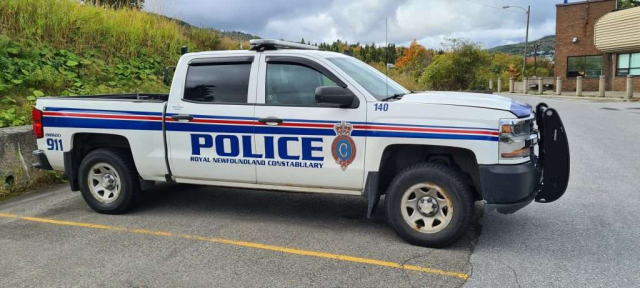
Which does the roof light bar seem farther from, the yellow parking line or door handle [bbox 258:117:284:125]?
the yellow parking line

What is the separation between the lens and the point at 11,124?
25.6 ft

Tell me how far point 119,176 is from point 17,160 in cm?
228

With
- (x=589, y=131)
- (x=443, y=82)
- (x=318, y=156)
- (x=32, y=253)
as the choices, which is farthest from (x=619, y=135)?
(x=443, y=82)

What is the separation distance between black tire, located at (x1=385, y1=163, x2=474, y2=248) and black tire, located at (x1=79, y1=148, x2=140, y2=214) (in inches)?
120

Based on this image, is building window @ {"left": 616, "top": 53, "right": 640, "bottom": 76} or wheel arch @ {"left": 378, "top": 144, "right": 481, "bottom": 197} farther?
building window @ {"left": 616, "top": 53, "right": 640, "bottom": 76}

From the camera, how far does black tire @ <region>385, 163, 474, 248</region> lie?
14.8 ft

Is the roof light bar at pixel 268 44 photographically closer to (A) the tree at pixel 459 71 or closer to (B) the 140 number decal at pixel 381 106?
(B) the 140 number decal at pixel 381 106

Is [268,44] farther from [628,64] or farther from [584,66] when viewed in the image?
[584,66]

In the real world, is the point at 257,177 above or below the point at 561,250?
above

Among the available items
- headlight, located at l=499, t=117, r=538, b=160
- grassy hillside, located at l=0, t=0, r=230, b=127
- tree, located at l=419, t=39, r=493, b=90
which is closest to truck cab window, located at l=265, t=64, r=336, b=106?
headlight, located at l=499, t=117, r=538, b=160

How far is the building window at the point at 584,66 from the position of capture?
36.0 metres

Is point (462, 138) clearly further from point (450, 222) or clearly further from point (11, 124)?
point (11, 124)

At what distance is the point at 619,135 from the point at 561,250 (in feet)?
29.4

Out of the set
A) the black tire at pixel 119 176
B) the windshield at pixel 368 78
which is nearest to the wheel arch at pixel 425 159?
the windshield at pixel 368 78
